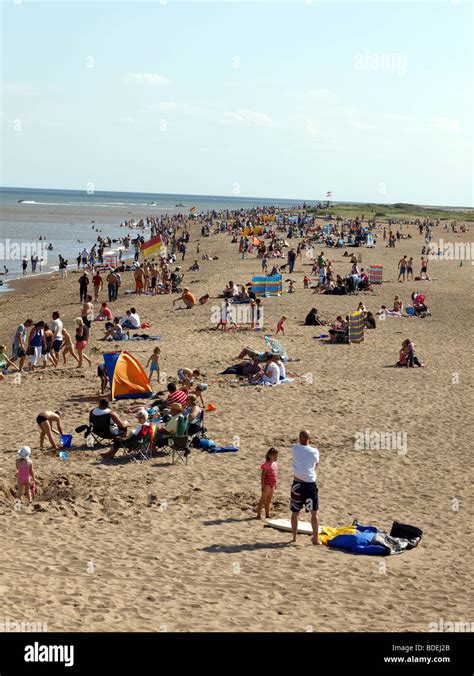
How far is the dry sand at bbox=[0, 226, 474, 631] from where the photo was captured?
24.1 feet

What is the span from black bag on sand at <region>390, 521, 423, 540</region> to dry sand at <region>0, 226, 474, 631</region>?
166mm

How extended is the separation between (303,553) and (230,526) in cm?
111

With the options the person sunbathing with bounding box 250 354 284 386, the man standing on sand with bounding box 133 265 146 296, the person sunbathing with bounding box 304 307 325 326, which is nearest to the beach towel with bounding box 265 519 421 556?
the person sunbathing with bounding box 250 354 284 386

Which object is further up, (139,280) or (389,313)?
(139,280)

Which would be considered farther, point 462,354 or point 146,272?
point 146,272

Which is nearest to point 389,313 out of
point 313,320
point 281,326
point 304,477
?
point 313,320

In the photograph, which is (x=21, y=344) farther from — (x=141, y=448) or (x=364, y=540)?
(x=364, y=540)

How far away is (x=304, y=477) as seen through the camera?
29.2 ft

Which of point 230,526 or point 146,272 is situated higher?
point 146,272

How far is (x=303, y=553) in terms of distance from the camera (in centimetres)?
881

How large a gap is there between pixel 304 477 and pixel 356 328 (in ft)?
43.4

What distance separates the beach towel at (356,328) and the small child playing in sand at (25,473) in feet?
42.3

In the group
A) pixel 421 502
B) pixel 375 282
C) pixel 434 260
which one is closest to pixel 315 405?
pixel 421 502
